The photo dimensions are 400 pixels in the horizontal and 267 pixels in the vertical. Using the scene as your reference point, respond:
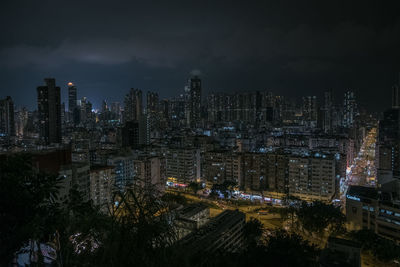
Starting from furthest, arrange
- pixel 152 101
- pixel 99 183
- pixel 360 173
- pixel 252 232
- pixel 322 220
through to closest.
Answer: pixel 152 101 → pixel 360 173 → pixel 99 183 → pixel 322 220 → pixel 252 232

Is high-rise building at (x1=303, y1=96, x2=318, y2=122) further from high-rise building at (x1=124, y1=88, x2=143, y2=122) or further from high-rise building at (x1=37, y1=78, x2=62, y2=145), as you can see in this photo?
high-rise building at (x1=37, y1=78, x2=62, y2=145)

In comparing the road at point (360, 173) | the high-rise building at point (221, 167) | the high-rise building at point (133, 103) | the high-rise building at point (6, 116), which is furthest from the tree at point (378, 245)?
the high-rise building at point (133, 103)

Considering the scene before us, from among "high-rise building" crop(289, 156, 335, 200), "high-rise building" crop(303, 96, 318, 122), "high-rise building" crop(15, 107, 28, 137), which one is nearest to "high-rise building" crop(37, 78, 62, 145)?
"high-rise building" crop(15, 107, 28, 137)

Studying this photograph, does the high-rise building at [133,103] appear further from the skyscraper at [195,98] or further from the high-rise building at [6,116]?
the high-rise building at [6,116]

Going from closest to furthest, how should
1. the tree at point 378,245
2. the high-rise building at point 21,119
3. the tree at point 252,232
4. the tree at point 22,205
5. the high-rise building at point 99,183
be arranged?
1. the tree at point 22,205
2. the tree at point 378,245
3. the tree at point 252,232
4. the high-rise building at point 99,183
5. the high-rise building at point 21,119

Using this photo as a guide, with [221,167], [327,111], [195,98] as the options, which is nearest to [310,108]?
[327,111]

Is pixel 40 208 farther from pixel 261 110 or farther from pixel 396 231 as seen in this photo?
pixel 261 110

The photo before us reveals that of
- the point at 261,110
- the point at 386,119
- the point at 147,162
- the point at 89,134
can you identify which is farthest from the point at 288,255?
the point at 261,110

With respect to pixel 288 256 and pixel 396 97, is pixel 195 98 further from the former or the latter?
pixel 288 256
